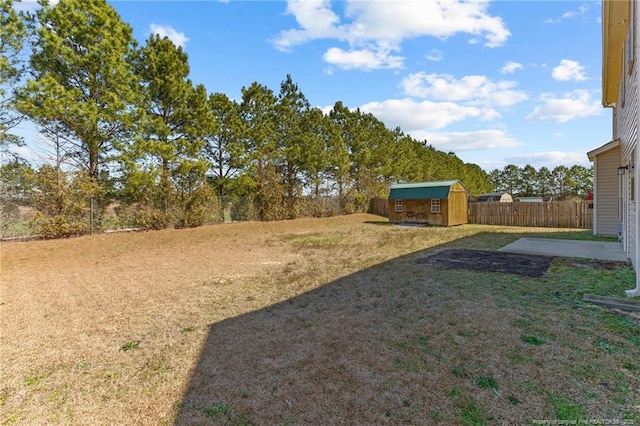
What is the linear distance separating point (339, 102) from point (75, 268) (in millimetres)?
21256

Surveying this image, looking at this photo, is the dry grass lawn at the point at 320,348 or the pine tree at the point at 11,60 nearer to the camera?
the dry grass lawn at the point at 320,348

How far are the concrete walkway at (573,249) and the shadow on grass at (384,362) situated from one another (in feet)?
9.87

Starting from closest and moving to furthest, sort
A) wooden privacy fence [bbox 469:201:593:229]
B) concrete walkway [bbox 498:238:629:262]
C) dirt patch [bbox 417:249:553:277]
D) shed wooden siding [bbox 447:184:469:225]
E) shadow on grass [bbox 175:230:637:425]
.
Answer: shadow on grass [bbox 175:230:637:425]
dirt patch [bbox 417:249:553:277]
concrete walkway [bbox 498:238:629:262]
wooden privacy fence [bbox 469:201:593:229]
shed wooden siding [bbox 447:184:469:225]

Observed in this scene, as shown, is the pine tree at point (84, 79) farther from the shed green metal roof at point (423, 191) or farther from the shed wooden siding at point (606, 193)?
the shed wooden siding at point (606, 193)

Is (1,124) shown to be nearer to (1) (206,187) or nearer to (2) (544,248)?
(1) (206,187)

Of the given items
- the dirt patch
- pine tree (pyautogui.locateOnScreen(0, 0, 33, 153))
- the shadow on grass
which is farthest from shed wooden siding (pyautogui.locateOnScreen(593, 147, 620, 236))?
pine tree (pyautogui.locateOnScreen(0, 0, 33, 153))

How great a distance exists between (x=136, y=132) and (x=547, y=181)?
5544cm

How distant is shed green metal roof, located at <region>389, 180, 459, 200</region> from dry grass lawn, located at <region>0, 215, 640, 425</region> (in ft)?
33.9

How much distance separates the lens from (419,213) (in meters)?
17.9

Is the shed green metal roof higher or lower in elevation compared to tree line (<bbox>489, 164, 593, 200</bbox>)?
lower

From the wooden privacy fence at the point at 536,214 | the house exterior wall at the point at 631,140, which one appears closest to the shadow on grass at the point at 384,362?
the house exterior wall at the point at 631,140

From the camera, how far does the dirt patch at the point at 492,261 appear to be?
6090mm

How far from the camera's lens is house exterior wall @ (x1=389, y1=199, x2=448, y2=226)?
16500mm

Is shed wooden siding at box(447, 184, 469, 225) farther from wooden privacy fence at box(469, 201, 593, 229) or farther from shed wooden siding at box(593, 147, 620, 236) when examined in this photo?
shed wooden siding at box(593, 147, 620, 236)
